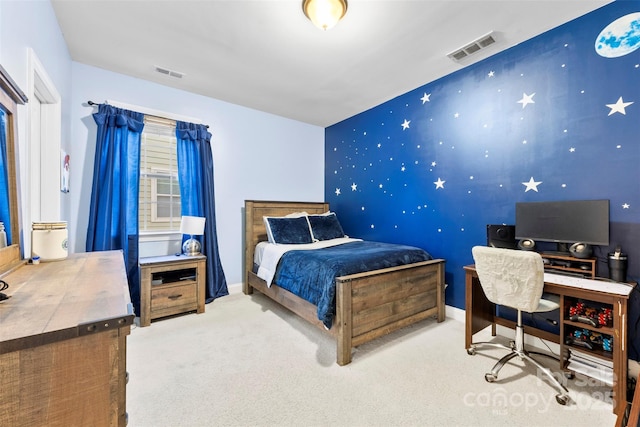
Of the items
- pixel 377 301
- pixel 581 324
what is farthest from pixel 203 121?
pixel 581 324

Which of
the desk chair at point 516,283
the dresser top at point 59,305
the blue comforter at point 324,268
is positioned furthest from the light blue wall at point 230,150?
the desk chair at point 516,283

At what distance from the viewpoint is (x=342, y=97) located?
11.4ft

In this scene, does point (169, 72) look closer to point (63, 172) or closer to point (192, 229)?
point (63, 172)

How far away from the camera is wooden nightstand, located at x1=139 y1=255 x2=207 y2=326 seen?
2672 millimetres

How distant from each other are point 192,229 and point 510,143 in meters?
3.24

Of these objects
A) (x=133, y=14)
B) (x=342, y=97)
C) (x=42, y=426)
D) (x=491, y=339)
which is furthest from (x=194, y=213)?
(x=491, y=339)

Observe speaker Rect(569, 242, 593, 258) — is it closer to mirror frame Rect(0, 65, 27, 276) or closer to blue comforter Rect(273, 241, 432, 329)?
blue comforter Rect(273, 241, 432, 329)

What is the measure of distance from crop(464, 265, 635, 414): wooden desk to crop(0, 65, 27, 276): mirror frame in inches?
110

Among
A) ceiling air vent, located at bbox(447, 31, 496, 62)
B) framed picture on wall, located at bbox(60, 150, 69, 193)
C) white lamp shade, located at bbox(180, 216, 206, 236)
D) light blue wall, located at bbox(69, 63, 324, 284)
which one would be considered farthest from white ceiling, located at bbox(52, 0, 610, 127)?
white lamp shade, located at bbox(180, 216, 206, 236)

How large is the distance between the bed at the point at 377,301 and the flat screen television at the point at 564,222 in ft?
2.68

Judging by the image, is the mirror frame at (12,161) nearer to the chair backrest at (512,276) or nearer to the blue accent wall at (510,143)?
the chair backrest at (512,276)

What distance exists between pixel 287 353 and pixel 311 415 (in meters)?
0.67

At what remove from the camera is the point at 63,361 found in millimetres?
632

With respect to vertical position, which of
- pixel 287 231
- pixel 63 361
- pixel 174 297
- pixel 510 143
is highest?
pixel 510 143
